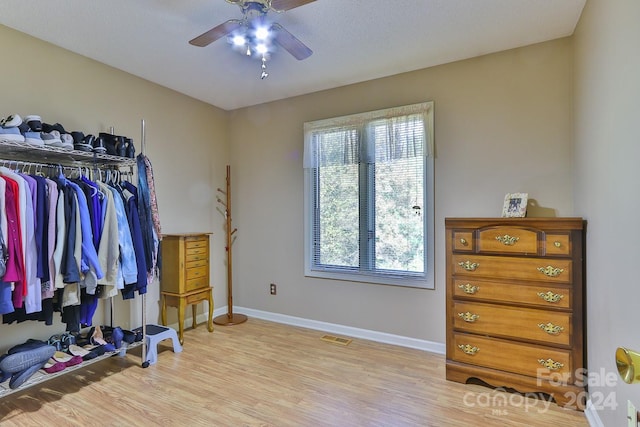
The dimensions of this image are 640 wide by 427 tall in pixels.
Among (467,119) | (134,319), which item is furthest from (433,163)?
(134,319)

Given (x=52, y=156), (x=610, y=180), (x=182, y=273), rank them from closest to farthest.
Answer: (x=610, y=180), (x=52, y=156), (x=182, y=273)

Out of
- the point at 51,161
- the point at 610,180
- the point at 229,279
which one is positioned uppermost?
the point at 51,161

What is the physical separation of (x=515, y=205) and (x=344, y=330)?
1991 millimetres

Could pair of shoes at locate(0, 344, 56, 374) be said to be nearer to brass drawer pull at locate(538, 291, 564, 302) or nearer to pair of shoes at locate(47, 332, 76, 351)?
pair of shoes at locate(47, 332, 76, 351)

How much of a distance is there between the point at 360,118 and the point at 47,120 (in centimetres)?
262

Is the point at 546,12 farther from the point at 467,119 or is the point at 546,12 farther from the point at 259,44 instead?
the point at 259,44

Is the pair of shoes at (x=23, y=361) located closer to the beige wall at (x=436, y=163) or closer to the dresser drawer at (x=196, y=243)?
the dresser drawer at (x=196, y=243)

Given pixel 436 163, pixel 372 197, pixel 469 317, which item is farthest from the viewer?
pixel 372 197

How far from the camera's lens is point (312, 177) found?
3.69 m

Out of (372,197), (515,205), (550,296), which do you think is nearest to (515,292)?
(550,296)

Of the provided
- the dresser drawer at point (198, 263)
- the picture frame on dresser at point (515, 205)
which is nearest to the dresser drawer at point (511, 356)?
the picture frame on dresser at point (515, 205)

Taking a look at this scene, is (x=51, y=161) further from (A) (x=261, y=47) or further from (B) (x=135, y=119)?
(A) (x=261, y=47)

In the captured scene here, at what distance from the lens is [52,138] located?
7.43 feet

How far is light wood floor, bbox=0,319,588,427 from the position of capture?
204cm
